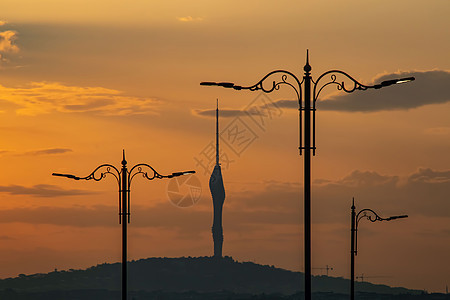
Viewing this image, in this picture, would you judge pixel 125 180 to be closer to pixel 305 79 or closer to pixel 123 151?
pixel 123 151

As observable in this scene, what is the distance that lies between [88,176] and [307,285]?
21.7m

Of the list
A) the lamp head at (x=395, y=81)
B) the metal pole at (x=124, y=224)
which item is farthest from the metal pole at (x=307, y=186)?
the metal pole at (x=124, y=224)

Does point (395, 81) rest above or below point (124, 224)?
above

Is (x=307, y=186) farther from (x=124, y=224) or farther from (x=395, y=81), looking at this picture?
(x=124, y=224)

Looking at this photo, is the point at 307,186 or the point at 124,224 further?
the point at 124,224

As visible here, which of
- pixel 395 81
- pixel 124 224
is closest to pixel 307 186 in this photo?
pixel 395 81

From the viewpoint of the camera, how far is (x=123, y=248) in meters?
58.9

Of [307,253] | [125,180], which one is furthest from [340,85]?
[125,180]

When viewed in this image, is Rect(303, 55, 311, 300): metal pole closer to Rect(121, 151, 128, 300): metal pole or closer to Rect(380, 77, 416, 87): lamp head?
Rect(380, 77, 416, 87): lamp head

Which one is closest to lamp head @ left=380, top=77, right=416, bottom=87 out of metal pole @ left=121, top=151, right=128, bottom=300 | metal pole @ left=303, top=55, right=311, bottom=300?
metal pole @ left=303, top=55, right=311, bottom=300

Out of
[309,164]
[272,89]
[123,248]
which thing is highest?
[272,89]

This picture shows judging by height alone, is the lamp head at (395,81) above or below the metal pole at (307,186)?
above

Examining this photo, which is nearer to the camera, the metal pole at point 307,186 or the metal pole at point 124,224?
the metal pole at point 307,186

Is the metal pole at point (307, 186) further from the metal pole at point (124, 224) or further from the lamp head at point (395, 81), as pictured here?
the metal pole at point (124, 224)
